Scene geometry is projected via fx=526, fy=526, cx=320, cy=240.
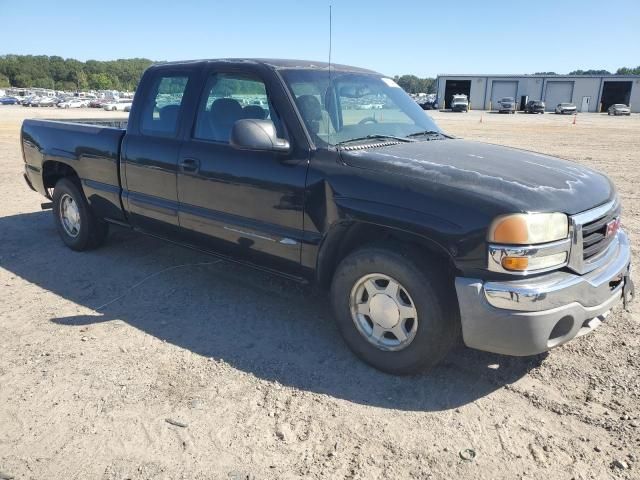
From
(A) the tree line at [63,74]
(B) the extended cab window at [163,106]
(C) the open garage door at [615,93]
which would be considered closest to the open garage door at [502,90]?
(C) the open garage door at [615,93]

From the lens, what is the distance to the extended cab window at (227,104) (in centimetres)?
395

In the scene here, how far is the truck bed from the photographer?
16.4 feet

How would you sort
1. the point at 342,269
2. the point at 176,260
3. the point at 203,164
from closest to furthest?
1. the point at 342,269
2. the point at 203,164
3. the point at 176,260

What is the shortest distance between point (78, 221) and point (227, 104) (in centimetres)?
259

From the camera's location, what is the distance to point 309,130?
3.61m

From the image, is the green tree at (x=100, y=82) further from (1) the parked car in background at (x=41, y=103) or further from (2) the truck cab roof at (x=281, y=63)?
(2) the truck cab roof at (x=281, y=63)

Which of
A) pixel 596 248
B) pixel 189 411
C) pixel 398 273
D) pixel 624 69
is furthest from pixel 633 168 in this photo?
pixel 624 69

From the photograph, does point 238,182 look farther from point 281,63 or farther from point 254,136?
point 281,63

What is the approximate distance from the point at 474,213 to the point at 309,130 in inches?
53.0

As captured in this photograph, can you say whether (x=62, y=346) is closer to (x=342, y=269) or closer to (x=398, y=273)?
(x=342, y=269)

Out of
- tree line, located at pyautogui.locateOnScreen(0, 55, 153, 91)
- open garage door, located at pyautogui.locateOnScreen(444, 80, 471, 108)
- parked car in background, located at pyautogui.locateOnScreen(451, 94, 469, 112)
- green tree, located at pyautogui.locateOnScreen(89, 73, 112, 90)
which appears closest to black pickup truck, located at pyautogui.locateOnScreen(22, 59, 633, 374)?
parked car in background, located at pyautogui.locateOnScreen(451, 94, 469, 112)

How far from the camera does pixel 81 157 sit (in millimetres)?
5328

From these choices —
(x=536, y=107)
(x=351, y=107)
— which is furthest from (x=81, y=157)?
(x=536, y=107)

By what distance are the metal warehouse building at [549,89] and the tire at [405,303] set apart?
68.4 m
